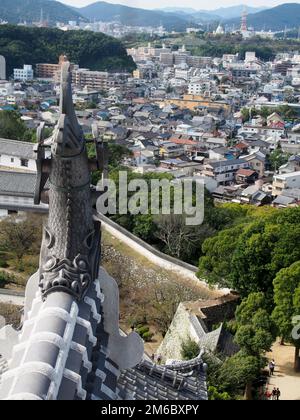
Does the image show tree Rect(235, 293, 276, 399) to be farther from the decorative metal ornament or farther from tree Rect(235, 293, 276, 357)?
the decorative metal ornament

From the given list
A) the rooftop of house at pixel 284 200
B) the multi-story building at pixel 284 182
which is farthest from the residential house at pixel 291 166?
the rooftop of house at pixel 284 200

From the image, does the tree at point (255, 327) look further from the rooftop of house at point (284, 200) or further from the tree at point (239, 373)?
the rooftop of house at point (284, 200)

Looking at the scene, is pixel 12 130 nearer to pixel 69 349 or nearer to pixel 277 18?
pixel 69 349

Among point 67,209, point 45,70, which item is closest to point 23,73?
point 45,70

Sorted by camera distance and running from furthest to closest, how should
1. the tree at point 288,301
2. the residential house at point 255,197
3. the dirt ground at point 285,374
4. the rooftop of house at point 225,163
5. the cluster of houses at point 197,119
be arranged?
the rooftop of house at point 225,163 < the cluster of houses at point 197,119 < the residential house at point 255,197 < the tree at point 288,301 < the dirt ground at point 285,374

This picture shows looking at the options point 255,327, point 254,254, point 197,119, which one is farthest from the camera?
point 197,119
